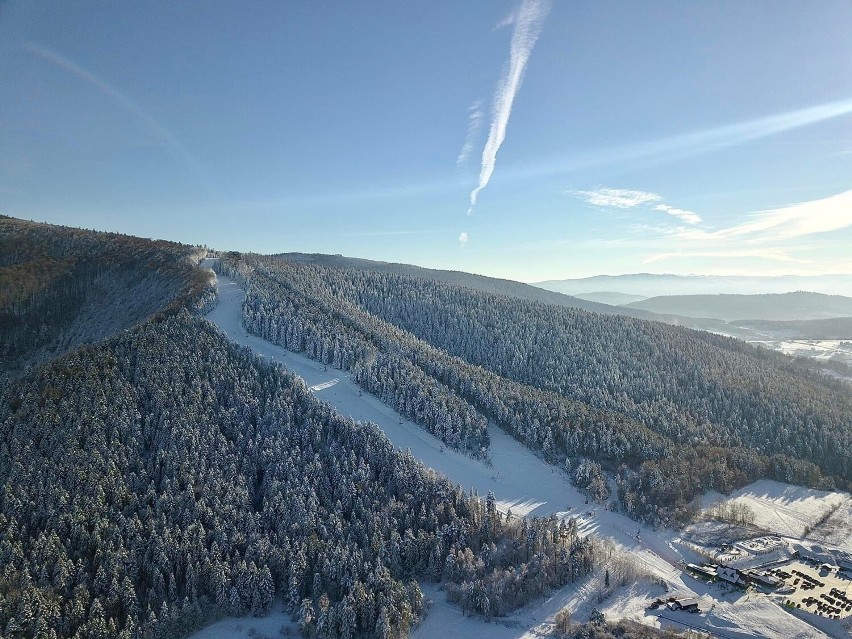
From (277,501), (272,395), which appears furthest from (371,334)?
(277,501)

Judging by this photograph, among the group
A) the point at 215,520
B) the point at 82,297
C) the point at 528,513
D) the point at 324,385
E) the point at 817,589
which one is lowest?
the point at 817,589

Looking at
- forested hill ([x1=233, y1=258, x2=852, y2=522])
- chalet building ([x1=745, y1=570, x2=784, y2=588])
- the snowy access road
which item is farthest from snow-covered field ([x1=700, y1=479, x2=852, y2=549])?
the snowy access road

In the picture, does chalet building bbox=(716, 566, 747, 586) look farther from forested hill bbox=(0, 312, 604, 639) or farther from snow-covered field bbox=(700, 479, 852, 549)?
snow-covered field bbox=(700, 479, 852, 549)

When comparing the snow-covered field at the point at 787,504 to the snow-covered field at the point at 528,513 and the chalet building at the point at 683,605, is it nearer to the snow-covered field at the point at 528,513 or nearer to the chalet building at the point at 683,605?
the snow-covered field at the point at 528,513

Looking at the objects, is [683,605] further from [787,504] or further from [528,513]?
[787,504]

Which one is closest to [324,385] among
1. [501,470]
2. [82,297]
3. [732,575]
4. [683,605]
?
Result: [501,470]
